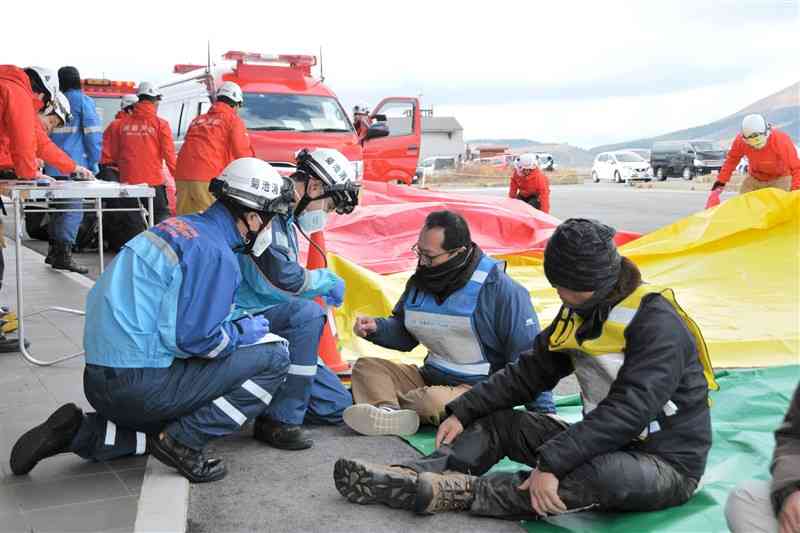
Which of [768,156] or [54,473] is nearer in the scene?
[54,473]

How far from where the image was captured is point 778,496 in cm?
300

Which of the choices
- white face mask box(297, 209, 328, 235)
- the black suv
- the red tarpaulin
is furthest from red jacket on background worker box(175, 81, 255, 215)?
the black suv

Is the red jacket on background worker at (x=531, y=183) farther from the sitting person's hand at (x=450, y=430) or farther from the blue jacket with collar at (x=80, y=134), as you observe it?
the sitting person's hand at (x=450, y=430)

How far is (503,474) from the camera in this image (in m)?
3.98

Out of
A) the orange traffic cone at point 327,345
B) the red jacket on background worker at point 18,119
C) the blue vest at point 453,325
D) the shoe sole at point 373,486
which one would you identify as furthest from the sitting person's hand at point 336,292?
the red jacket on background worker at point 18,119

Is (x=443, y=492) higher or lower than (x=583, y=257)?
lower

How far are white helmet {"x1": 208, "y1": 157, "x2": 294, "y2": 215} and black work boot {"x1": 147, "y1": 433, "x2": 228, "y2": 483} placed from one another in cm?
112

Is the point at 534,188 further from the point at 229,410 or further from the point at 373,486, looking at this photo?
the point at 373,486

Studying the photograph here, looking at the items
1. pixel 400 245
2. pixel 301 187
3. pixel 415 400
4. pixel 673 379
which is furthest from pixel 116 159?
pixel 673 379

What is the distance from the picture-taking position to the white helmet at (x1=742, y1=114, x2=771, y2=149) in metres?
11.4

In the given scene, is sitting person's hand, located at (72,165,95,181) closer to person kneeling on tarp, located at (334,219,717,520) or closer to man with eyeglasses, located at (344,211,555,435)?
man with eyeglasses, located at (344,211,555,435)

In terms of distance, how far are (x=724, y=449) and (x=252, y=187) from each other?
2706 millimetres

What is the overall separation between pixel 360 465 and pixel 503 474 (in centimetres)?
60

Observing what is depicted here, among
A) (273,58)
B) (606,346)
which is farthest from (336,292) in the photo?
(273,58)
